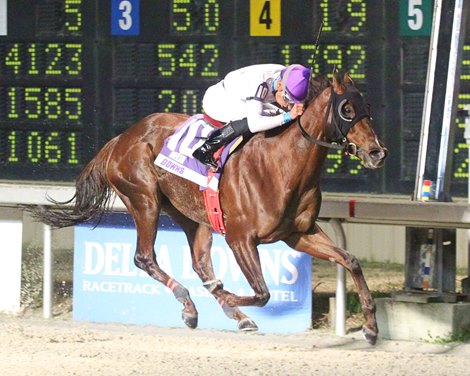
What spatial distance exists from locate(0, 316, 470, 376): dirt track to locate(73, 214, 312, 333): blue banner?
0.31 ft

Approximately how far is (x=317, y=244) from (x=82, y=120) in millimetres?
2724

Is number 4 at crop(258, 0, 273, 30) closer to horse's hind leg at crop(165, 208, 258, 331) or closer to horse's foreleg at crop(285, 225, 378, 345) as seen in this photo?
horse's hind leg at crop(165, 208, 258, 331)

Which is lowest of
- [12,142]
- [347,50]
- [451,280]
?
[451,280]

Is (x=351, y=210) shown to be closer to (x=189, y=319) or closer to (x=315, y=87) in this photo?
(x=189, y=319)

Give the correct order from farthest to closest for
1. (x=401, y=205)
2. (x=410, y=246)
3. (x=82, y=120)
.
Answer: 1. (x=82, y=120)
2. (x=410, y=246)
3. (x=401, y=205)

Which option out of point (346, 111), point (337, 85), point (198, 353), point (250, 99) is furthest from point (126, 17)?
point (346, 111)

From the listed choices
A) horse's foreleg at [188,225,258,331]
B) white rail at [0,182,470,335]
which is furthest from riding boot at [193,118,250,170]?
white rail at [0,182,470,335]

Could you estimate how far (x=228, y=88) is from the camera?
6.87 metres

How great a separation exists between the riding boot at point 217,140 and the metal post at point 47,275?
2.24 m

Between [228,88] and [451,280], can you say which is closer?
[228,88]

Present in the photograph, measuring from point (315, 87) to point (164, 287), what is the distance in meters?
2.44

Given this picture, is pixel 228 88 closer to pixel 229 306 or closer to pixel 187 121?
pixel 187 121

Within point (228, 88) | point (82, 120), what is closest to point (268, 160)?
point (228, 88)

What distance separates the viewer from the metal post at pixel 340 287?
26.9 ft
